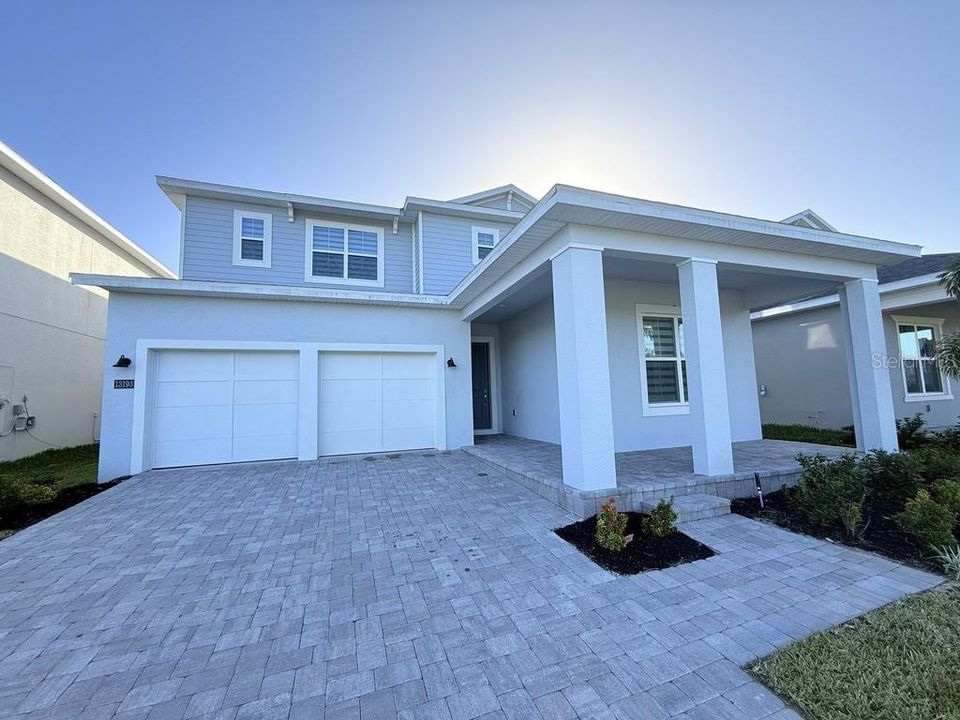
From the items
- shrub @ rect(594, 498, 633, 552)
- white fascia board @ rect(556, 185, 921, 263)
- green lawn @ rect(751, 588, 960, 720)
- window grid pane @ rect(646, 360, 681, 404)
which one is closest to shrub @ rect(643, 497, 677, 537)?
shrub @ rect(594, 498, 633, 552)

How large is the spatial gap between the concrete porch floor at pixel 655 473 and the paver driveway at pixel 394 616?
1.50 feet

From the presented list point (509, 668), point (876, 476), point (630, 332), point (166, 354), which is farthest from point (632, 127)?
point (166, 354)

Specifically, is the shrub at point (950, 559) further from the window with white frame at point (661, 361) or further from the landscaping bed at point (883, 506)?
the window with white frame at point (661, 361)

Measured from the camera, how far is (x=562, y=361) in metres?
4.35

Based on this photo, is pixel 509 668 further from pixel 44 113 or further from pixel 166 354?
pixel 44 113

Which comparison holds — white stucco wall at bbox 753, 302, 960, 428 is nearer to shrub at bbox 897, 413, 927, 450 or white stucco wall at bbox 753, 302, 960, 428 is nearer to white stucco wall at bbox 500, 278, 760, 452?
shrub at bbox 897, 413, 927, 450

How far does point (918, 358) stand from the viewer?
32.1 feet

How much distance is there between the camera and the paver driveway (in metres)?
1.78

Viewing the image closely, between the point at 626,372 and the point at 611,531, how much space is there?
4.36 meters

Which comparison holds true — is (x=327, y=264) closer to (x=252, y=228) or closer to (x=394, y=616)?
(x=252, y=228)

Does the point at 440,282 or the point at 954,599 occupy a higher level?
the point at 440,282

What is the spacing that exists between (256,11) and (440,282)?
18.5ft

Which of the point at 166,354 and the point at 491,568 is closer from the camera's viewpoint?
the point at 491,568

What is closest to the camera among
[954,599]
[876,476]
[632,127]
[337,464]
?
[954,599]
